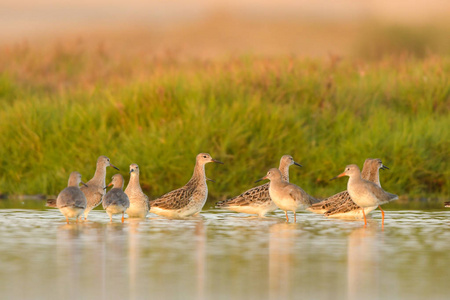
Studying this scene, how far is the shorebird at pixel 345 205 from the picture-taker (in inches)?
556

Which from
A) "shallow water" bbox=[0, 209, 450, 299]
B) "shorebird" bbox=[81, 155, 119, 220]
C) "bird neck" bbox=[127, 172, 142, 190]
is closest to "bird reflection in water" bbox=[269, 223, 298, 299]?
"shallow water" bbox=[0, 209, 450, 299]

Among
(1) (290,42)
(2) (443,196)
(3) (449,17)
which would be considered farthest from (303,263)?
(1) (290,42)

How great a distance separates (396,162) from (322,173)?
1.41 m

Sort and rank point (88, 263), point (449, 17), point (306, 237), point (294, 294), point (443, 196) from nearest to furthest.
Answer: point (294, 294) < point (88, 263) < point (306, 237) < point (443, 196) < point (449, 17)

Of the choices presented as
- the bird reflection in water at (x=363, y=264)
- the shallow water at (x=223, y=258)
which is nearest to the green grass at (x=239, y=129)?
the shallow water at (x=223, y=258)

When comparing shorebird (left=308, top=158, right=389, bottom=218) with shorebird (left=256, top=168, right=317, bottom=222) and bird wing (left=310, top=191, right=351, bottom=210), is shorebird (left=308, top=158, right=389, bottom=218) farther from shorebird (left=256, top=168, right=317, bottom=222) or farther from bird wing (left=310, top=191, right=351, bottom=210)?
shorebird (left=256, top=168, right=317, bottom=222)

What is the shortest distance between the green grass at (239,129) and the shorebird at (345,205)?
2.27 meters

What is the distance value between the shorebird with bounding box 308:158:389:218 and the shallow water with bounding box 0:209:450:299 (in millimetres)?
258

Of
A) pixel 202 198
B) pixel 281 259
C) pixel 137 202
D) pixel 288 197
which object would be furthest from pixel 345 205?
pixel 281 259

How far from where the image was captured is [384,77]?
24.6m

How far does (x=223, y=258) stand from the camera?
9.76m

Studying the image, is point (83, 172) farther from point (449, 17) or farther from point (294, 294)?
point (449, 17)

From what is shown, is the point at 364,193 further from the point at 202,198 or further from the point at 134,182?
the point at 134,182

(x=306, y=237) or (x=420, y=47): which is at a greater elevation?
(x=420, y=47)
